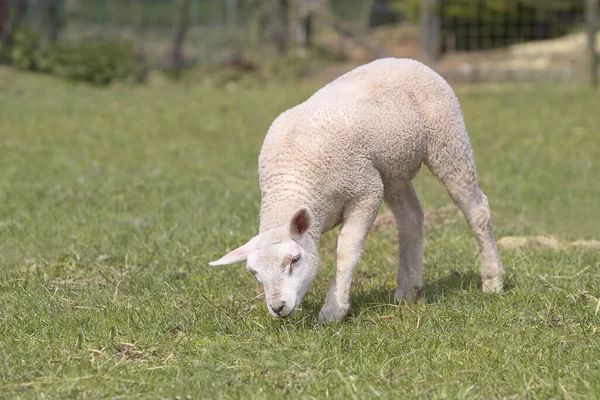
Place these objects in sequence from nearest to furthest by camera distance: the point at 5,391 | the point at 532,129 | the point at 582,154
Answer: the point at 5,391, the point at 582,154, the point at 532,129

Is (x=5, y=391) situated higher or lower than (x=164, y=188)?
higher

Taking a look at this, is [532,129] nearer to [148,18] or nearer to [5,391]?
[5,391]

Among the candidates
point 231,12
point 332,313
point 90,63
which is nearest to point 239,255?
point 332,313

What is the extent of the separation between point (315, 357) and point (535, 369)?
3.22 ft

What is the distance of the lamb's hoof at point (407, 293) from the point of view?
5.86 meters

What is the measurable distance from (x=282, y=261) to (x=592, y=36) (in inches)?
515

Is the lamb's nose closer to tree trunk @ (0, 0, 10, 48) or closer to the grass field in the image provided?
the grass field

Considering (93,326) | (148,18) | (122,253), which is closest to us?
(93,326)

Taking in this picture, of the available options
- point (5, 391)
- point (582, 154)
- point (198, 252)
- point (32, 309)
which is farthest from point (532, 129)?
point (5, 391)

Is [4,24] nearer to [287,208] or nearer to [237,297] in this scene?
[237,297]

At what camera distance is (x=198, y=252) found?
276 inches

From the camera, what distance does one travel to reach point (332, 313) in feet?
17.4

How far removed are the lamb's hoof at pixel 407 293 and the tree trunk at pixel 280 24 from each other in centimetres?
1561

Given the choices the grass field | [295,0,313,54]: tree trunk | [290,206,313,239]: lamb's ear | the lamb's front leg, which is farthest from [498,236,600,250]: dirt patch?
[295,0,313,54]: tree trunk
